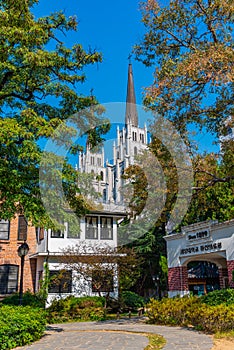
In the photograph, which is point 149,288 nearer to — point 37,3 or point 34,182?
point 34,182

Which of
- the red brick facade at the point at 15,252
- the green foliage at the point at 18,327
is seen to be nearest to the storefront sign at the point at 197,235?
the green foliage at the point at 18,327

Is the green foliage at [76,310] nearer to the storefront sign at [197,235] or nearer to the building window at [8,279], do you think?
the building window at [8,279]

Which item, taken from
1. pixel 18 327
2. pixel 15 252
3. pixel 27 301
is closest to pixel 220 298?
pixel 18 327

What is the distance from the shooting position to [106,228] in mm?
22766

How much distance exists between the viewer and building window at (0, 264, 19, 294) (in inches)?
816

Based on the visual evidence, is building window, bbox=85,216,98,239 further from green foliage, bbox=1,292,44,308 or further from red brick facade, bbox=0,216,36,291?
green foliage, bbox=1,292,44,308

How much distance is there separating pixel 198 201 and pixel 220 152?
7.41 feet

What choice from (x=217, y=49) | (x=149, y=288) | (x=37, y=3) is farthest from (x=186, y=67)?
(x=149, y=288)

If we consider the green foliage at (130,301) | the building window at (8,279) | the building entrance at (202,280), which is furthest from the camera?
the building entrance at (202,280)

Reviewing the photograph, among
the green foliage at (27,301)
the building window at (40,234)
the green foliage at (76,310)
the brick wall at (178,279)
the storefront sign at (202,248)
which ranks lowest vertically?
the green foliage at (76,310)

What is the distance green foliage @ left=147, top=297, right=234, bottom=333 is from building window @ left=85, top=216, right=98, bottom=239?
9147mm

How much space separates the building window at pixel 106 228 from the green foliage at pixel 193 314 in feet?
30.4

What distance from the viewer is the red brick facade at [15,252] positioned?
Answer: 68.9 feet

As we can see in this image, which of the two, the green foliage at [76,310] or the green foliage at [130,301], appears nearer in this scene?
the green foliage at [76,310]
